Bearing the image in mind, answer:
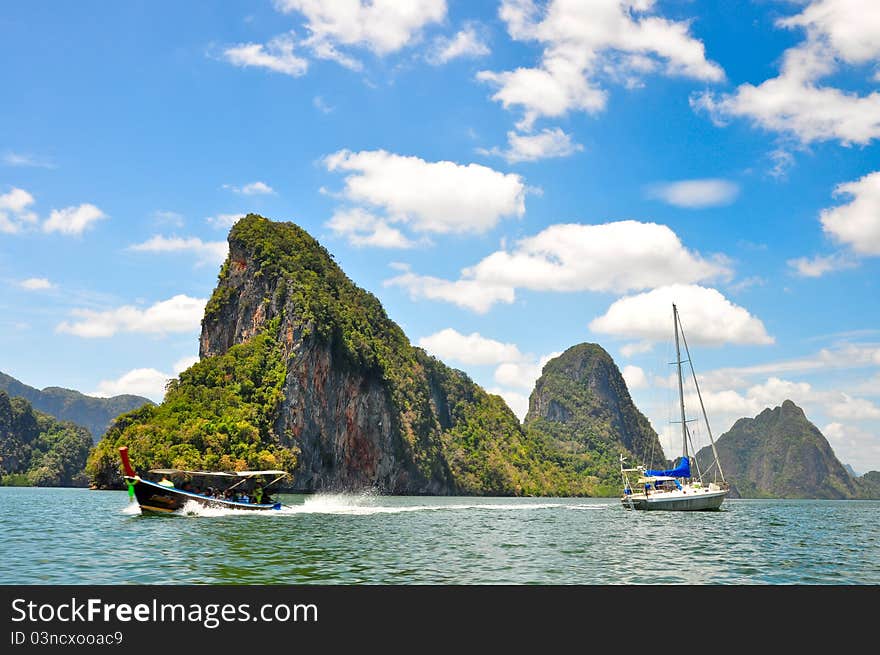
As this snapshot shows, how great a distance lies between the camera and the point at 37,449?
186 metres

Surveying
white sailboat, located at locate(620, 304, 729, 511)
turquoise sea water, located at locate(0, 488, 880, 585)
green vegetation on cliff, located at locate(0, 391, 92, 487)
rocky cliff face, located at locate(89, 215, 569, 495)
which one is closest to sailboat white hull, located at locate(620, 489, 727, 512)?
white sailboat, located at locate(620, 304, 729, 511)

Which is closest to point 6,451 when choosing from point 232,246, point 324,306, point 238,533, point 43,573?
point 232,246

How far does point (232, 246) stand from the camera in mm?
135500

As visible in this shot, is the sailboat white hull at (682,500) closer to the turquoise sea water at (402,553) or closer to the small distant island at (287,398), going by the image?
the turquoise sea water at (402,553)

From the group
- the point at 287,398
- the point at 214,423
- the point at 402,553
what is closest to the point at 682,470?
the point at 402,553

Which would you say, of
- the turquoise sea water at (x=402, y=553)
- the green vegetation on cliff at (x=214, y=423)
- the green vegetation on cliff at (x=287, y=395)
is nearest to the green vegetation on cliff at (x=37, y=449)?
the green vegetation on cliff at (x=287, y=395)

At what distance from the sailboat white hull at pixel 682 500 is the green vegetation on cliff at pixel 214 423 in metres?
56.9

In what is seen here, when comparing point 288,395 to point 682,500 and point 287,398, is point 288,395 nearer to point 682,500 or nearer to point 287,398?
point 287,398

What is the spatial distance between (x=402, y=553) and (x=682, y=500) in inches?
1692

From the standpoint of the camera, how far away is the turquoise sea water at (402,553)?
20672 mm
